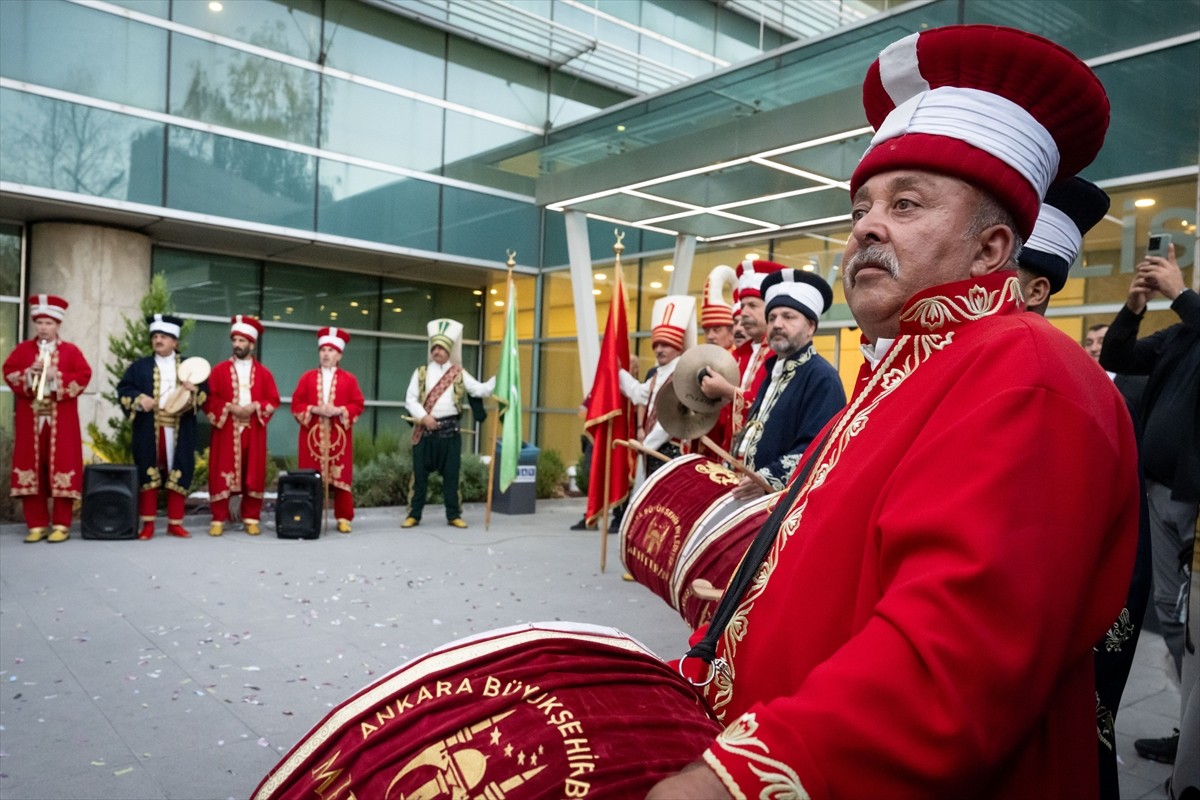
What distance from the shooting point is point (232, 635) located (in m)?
4.96

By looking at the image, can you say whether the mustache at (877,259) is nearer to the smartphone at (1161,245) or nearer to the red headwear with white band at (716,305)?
the smartphone at (1161,245)

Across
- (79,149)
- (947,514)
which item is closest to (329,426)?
(79,149)

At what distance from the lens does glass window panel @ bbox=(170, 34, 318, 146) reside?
11.8 meters

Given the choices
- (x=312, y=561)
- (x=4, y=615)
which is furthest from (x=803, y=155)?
(x=4, y=615)

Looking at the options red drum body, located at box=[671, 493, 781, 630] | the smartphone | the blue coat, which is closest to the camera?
red drum body, located at box=[671, 493, 781, 630]

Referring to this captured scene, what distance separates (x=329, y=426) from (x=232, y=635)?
176 inches

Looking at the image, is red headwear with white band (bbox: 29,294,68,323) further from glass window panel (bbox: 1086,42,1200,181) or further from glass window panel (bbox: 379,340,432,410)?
glass window panel (bbox: 1086,42,1200,181)

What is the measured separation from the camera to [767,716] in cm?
93

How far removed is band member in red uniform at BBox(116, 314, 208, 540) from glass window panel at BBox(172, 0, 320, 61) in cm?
572

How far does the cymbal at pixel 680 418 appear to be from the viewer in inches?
199

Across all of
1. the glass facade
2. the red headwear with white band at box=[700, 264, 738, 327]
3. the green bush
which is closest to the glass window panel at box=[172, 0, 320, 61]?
the glass facade

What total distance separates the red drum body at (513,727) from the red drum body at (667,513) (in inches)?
73.3

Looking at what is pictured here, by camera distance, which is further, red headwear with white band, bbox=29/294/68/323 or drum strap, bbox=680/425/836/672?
red headwear with white band, bbox=29/294/68/323

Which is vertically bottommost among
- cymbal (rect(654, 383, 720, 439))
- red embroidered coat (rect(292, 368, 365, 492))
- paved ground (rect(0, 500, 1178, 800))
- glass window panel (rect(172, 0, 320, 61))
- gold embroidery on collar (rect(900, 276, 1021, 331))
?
paved ground (rect(0, 500, 1178, 800))
